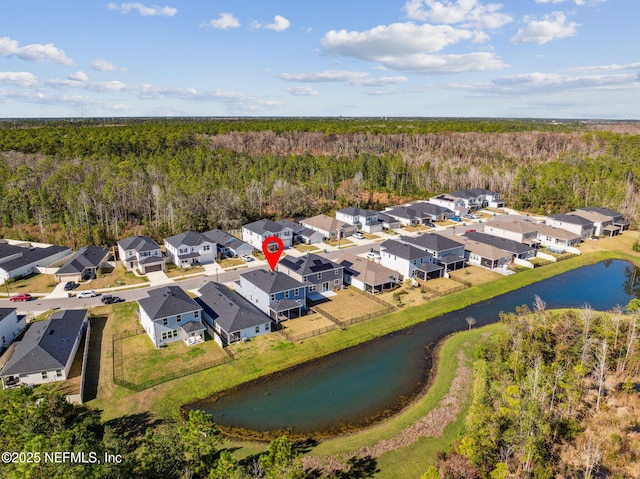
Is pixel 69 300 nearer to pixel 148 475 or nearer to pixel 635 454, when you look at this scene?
pixel 148 475

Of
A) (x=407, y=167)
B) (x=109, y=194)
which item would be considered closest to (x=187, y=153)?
(x=109, y=194)

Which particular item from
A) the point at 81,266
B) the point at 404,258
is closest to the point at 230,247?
the point at 81,266

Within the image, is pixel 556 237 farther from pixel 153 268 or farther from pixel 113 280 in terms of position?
pixel 113 280

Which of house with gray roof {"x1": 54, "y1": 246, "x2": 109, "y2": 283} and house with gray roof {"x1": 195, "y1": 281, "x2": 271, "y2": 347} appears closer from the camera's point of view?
house with gray roof {"x1": 195, "y1": 281, "x2": 271, "y2": 347}

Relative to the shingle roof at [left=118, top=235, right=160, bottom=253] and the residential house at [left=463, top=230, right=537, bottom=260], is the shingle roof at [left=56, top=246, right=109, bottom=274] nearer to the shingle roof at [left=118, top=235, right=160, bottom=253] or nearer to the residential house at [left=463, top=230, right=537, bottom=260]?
the shingle roof at [left=118, top=235, right=160, bottom=253]

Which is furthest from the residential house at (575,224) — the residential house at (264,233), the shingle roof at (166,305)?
the shingle roof at (166,305)

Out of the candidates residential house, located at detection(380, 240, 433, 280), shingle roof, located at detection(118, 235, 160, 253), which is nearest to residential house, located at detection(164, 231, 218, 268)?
shingle roof, located at detection(118, 235, 160, 253)

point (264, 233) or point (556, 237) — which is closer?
point (264, 233)
